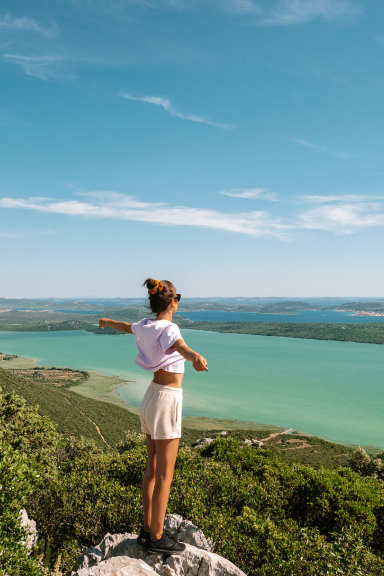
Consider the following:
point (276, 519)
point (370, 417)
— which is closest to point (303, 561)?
point (276, 519)

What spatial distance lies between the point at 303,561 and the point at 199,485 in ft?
11.1

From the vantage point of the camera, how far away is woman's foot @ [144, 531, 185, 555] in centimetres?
405

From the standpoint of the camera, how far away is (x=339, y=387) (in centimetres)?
8869

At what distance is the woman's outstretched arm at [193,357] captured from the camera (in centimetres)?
266

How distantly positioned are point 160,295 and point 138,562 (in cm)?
337

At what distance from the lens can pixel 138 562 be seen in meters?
4.11

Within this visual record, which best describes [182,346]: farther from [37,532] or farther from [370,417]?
[370,417]

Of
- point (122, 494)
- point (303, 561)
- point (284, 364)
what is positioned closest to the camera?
point (303, 561)

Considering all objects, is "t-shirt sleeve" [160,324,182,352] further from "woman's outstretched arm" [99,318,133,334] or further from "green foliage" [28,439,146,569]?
"green foliage" [28,439,146,569]

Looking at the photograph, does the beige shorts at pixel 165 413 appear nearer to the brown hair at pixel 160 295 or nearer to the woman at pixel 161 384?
the woman at pixel 161 384

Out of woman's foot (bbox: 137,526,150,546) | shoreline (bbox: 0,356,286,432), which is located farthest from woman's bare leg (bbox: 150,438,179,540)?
shoreline (bbox: 0,356,286,432)

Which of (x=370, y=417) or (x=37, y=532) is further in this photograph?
(x=370, y=417)

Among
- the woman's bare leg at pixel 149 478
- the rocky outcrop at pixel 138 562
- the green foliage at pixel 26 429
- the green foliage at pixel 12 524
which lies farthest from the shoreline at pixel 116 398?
the woman's bare leg at pixel 149 478

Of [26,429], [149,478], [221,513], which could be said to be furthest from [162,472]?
[26,429]
